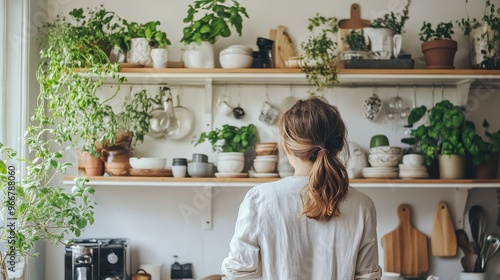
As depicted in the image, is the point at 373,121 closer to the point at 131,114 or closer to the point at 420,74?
the point at 420,74

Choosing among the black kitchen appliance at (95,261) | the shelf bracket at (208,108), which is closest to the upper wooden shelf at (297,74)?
the shelf bracket at (208,108)

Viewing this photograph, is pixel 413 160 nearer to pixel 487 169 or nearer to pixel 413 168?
pixel 413 168

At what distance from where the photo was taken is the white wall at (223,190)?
343 centimetres

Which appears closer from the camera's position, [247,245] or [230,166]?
[247,245]

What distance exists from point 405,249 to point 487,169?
543 millimetres

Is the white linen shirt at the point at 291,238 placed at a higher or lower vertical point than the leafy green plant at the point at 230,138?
lower

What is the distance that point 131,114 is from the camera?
11.0ft

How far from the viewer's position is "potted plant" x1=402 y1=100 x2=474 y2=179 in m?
3.19

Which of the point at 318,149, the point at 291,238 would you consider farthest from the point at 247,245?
the point at 318,149

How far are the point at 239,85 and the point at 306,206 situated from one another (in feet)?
5.49

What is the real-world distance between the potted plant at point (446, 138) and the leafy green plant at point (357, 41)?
1.41ft

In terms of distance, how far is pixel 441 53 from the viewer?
3244 millimetres

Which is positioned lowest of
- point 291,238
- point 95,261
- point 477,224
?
point 95,261

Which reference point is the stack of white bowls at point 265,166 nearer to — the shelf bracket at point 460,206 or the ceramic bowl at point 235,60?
the ceramic bowl at point 235,60
